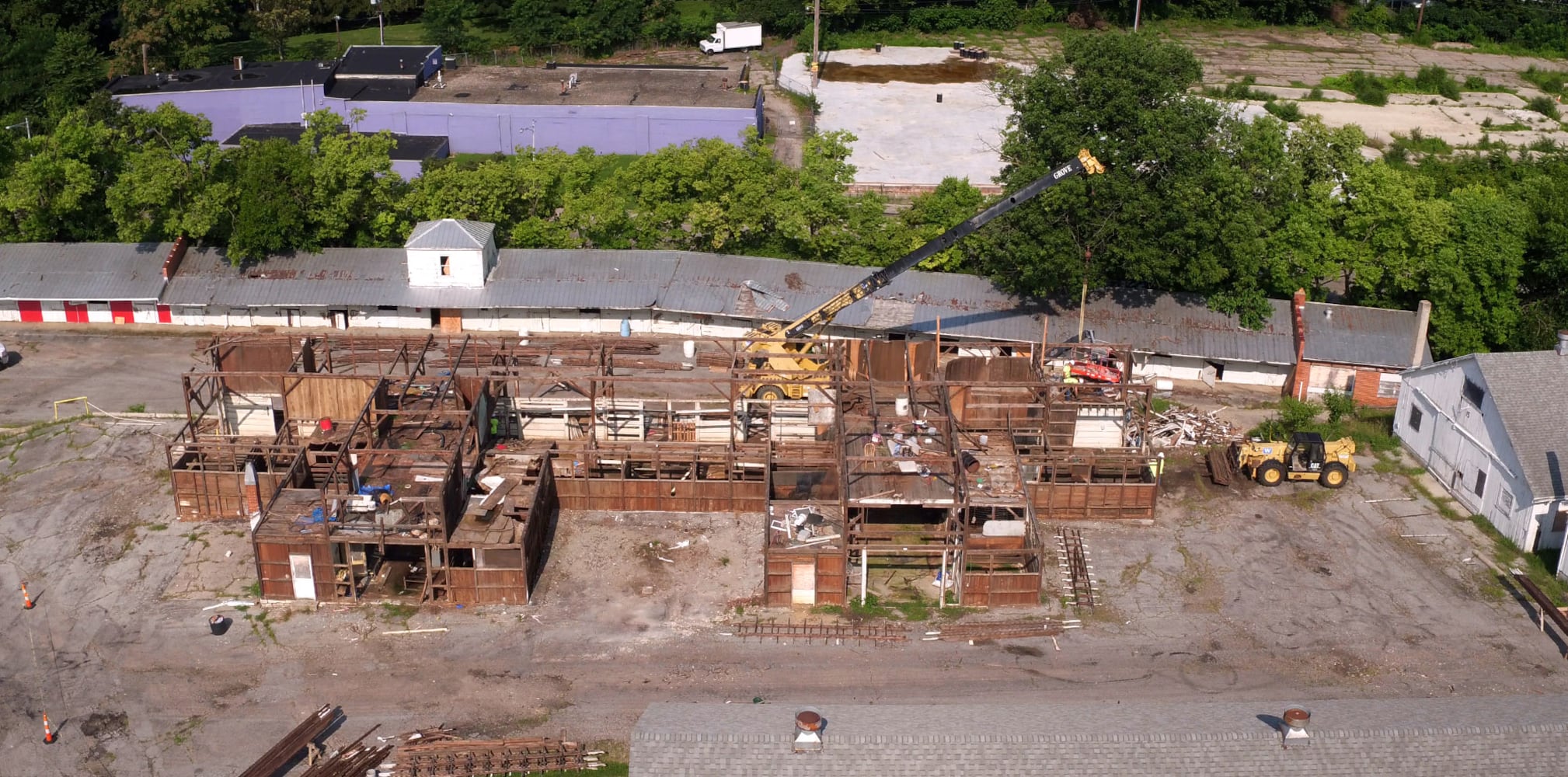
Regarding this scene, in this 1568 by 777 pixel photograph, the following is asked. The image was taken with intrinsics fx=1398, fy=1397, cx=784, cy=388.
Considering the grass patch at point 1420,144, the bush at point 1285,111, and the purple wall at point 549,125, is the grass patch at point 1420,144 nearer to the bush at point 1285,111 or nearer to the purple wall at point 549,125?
the bush at point 1285,111

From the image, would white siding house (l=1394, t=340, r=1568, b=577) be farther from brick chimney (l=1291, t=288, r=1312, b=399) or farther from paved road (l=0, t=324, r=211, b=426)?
paved road (l=0, t=324, r=211, b=426)

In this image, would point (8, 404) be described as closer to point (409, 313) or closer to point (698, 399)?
point (409, 313)

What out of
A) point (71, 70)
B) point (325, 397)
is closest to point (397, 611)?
point (325, 397)

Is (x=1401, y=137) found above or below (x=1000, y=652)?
above

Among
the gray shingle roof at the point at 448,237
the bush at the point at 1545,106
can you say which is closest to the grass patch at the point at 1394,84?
the bush at the point at 1545,106

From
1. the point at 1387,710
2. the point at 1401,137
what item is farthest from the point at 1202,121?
the point at 1401,137

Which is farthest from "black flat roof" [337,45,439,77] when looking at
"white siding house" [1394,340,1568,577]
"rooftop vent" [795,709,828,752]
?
"rooftop vent" [795,709,828,752]

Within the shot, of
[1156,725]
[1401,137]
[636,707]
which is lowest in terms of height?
[636,707]
